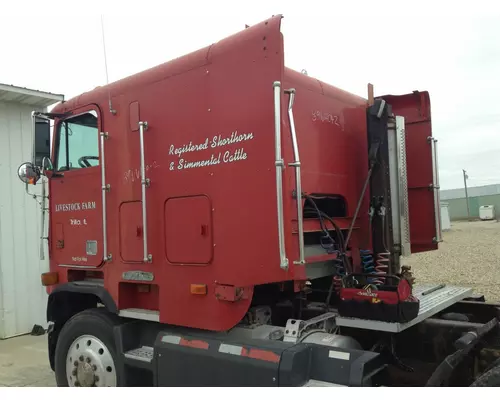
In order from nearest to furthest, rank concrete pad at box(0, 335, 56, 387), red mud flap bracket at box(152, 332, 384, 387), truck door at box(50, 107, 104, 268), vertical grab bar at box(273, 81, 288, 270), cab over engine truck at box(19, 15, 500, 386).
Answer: red mud flap bracket at box(152, 332, 384, 387) → vertical grab bar at box(273, 81, 288, 270) → cab over engine truck at box(19, 15, 500, 386) → truck door at box(50, 107, 104, 268) → concrete pad at box(0, 335, 56, 387)

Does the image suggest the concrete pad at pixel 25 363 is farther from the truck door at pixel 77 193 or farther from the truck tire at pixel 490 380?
the truck tire at pixel 490 380

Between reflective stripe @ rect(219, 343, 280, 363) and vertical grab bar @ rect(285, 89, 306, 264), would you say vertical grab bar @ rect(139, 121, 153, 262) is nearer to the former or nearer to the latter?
reflective stripe @ rect(219, 343, 280, 363)

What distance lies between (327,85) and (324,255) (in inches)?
59.1

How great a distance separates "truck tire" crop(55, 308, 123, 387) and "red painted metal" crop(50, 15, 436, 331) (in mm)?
314

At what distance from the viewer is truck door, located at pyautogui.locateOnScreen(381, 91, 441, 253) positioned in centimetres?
418

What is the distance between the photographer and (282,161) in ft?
9.75

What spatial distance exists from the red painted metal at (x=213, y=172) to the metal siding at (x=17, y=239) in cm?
384

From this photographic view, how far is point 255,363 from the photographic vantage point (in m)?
3.03

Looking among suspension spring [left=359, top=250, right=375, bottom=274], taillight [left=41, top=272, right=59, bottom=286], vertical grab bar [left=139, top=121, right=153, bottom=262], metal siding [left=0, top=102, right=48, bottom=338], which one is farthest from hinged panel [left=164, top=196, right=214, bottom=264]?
metal siding [left=0, top=102, right=48, bottom=338]

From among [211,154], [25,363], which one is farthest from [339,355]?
[25,363]

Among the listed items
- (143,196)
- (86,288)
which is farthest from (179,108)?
(86,288)

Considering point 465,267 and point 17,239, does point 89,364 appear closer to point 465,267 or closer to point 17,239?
point 17,239

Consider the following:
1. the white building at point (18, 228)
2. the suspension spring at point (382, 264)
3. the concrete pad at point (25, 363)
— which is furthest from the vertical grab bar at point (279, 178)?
the white building at point (18, 228)

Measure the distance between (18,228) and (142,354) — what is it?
5.01 metres
